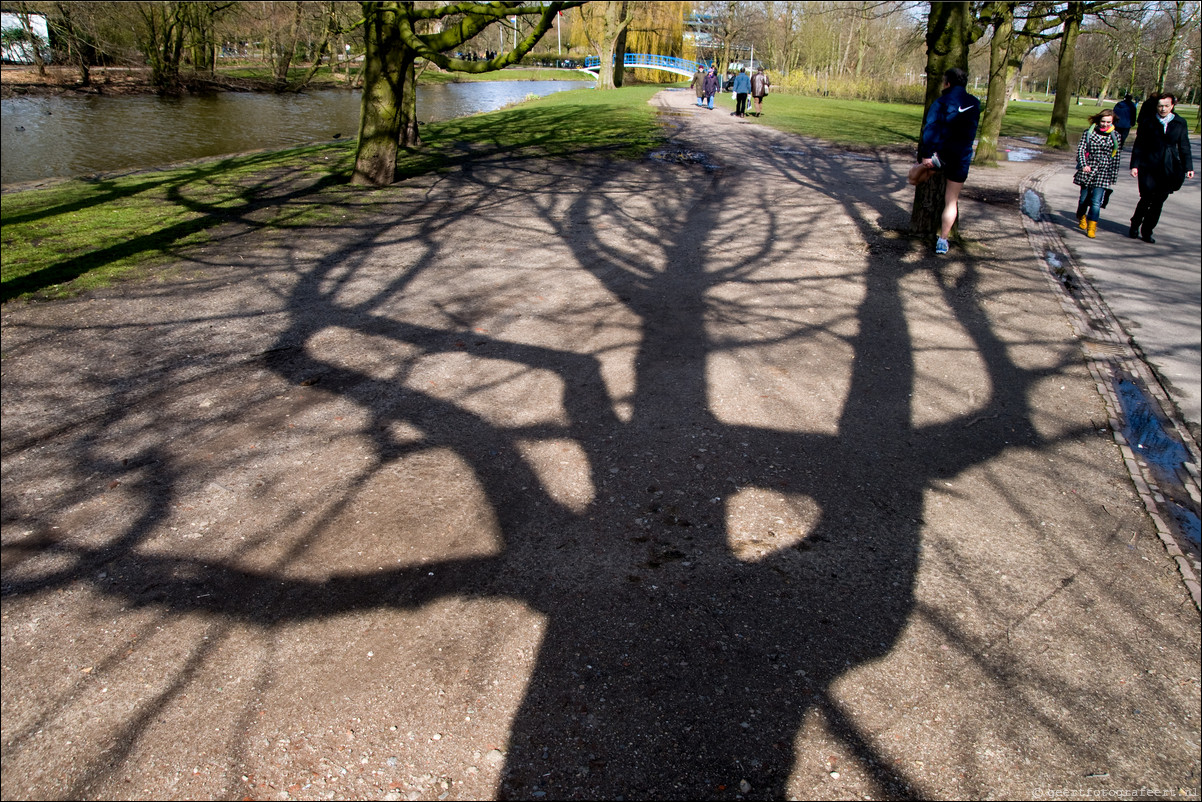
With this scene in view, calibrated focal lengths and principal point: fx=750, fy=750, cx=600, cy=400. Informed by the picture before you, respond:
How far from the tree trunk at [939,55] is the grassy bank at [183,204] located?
7.72m

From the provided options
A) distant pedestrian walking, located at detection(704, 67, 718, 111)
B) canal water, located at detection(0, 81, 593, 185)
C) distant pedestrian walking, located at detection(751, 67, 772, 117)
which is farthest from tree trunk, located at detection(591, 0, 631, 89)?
distant pedestrian walking, located at detection(751, 67, 772, 117)

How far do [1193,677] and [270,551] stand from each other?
13.8ft

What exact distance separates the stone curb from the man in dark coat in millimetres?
1215

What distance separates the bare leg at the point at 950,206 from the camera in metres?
8.85

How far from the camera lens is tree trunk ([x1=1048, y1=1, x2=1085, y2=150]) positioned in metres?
20.3

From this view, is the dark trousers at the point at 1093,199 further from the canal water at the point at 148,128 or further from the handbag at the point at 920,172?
the canal water at the point at 148,128

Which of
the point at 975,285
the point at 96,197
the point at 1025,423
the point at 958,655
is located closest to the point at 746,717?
the point at 958,655

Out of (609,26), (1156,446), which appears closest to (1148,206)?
(1156,446)

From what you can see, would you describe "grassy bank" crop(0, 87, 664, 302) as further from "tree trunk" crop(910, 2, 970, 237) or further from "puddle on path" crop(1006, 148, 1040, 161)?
"puddle on path" crop(1006, 148, 1040, 161)

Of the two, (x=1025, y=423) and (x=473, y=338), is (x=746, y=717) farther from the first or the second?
(x=473, y=338)

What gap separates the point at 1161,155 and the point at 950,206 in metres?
3.30

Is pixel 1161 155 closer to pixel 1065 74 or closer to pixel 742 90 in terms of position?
pixel 1065 74

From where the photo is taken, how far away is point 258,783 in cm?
257

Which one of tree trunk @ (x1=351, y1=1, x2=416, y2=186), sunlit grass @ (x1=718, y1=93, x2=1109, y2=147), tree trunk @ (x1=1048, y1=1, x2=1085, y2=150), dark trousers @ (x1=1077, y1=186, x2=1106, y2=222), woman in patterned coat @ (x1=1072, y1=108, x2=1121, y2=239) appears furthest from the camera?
sunlit grass @ (x1=718, y1=93, x2=1109, y2=147)
